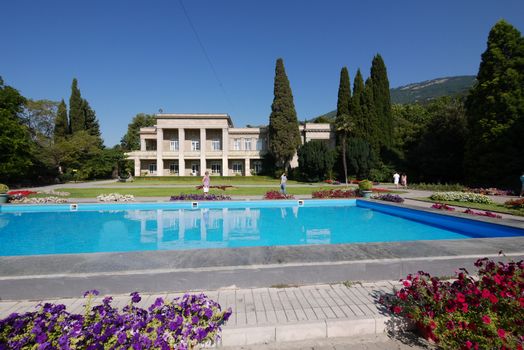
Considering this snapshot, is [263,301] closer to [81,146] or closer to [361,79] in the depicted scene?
[361,79]

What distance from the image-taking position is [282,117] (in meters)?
33.7

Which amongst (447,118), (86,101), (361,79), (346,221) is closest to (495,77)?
(447,118)

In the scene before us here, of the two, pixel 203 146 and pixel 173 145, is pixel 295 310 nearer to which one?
pixel 203 146

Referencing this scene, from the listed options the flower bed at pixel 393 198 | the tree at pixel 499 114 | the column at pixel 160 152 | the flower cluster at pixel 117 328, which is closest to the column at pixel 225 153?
the column at pixel 160 152

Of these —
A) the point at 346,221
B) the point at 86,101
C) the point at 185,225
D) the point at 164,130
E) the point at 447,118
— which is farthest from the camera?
the point at 86,101

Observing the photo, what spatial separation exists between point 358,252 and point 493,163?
82.3 feet

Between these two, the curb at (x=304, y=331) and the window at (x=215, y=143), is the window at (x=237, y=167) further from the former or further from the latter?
the curb at (x=304, y=331)

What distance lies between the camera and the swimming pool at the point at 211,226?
7.65 metres

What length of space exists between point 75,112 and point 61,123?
2.94 m

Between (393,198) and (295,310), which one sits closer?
(295,310)

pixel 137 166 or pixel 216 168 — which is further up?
pixel 137 166

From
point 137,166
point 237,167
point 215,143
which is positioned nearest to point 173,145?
point 137,166

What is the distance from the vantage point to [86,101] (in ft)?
153

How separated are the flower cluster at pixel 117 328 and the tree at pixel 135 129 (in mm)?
62619
